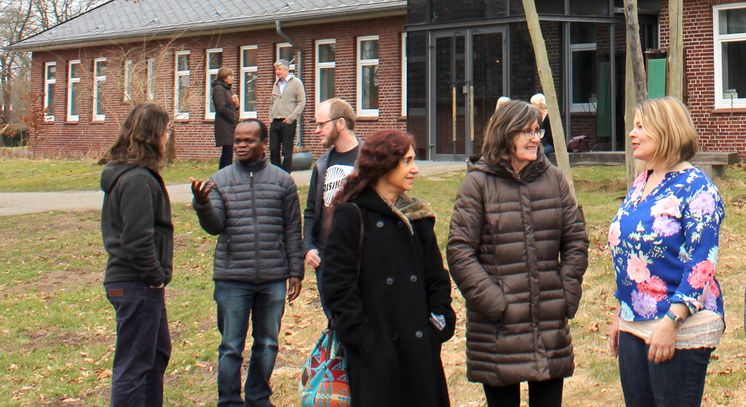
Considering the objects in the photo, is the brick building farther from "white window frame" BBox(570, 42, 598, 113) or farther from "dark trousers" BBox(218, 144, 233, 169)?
"dark trousers" BBox(218, 144, 233, 169)

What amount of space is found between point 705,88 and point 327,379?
17.6 meters

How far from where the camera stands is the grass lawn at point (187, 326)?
6781 mm

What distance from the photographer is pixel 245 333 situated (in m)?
6.41

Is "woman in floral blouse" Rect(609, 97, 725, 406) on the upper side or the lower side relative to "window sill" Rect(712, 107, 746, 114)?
lower

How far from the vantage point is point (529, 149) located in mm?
4680

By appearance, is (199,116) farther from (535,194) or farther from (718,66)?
(535,194)

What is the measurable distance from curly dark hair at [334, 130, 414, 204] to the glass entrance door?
53.9 ft

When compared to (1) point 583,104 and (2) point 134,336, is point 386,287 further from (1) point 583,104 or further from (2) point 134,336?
(1) point 583,104

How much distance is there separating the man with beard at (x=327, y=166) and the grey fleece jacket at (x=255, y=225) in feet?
0.95

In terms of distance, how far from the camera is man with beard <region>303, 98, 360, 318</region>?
5.97 metres

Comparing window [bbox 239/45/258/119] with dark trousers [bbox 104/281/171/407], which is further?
window [bbox 239/45/258/119]

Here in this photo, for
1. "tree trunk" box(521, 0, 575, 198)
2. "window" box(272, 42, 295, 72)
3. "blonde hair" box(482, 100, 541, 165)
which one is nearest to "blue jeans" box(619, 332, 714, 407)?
"blonde hair" box(482, 100, 541, 165)

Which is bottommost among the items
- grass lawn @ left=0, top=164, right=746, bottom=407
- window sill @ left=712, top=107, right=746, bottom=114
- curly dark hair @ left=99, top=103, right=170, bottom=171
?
grass lawn @ left=0, top=164, right=746, bottom=407

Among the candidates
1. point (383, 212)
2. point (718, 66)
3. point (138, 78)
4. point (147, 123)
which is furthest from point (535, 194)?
point (138, 78)
